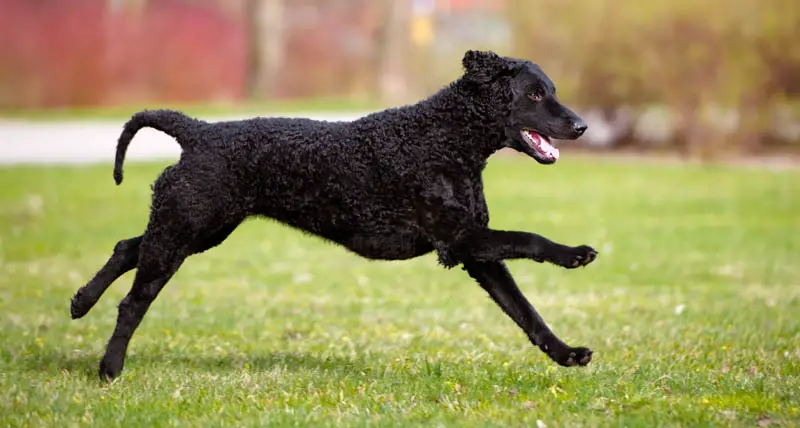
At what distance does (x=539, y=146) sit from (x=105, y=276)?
2466 mm

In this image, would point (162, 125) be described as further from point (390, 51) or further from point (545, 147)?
point (390, 51)

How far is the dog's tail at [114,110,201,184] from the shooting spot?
5863 millimetres

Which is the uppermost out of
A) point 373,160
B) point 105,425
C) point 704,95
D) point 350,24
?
point 350,24

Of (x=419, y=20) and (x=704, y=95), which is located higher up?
(x=419, y=20)

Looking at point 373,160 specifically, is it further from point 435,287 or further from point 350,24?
point 350,24

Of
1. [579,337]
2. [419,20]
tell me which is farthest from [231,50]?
[579,337]

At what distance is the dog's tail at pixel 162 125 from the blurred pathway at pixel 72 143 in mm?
17636

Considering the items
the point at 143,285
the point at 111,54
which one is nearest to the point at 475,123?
the point at 143,285

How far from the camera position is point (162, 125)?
19.5 ft

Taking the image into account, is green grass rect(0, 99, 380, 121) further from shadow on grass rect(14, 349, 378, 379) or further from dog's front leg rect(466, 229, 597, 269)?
dog's front leg rect(466, 229, 597, 269)

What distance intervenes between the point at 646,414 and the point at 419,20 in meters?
35.2

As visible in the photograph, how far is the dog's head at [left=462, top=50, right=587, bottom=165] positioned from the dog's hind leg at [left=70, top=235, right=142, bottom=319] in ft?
6.87

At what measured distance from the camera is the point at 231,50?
36781 mm

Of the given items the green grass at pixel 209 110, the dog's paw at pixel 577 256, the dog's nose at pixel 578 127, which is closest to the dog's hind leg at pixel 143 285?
the dog's paw at pixel 577 256
